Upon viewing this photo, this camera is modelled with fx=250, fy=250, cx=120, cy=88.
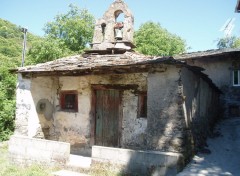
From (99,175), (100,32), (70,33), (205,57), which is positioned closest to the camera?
(99,175)

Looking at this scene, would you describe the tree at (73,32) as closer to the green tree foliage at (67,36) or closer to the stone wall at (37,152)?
the green tree foliage at (67,36)

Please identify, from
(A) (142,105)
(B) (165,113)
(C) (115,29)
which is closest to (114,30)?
(C) (115,29)

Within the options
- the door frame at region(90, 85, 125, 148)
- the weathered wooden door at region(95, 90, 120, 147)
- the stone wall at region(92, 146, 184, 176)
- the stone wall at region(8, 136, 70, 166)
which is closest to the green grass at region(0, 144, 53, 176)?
the stone wall at region(8, 136, 70, 166)

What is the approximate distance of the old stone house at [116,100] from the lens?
6461 millimetres

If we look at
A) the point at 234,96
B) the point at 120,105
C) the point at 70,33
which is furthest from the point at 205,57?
the point at 70,33

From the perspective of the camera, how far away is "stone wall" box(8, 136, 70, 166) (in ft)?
24.0

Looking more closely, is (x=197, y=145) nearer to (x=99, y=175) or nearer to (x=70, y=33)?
(x=99, y=175)

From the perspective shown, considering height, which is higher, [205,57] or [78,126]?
[205,57]

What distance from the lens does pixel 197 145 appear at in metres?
8.05

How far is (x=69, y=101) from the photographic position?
9.66 m

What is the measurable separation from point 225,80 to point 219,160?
990 cm

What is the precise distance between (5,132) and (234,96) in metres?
13.6

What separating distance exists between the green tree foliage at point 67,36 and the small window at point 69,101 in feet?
44.5

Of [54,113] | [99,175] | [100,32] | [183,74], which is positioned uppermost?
[100,32]
